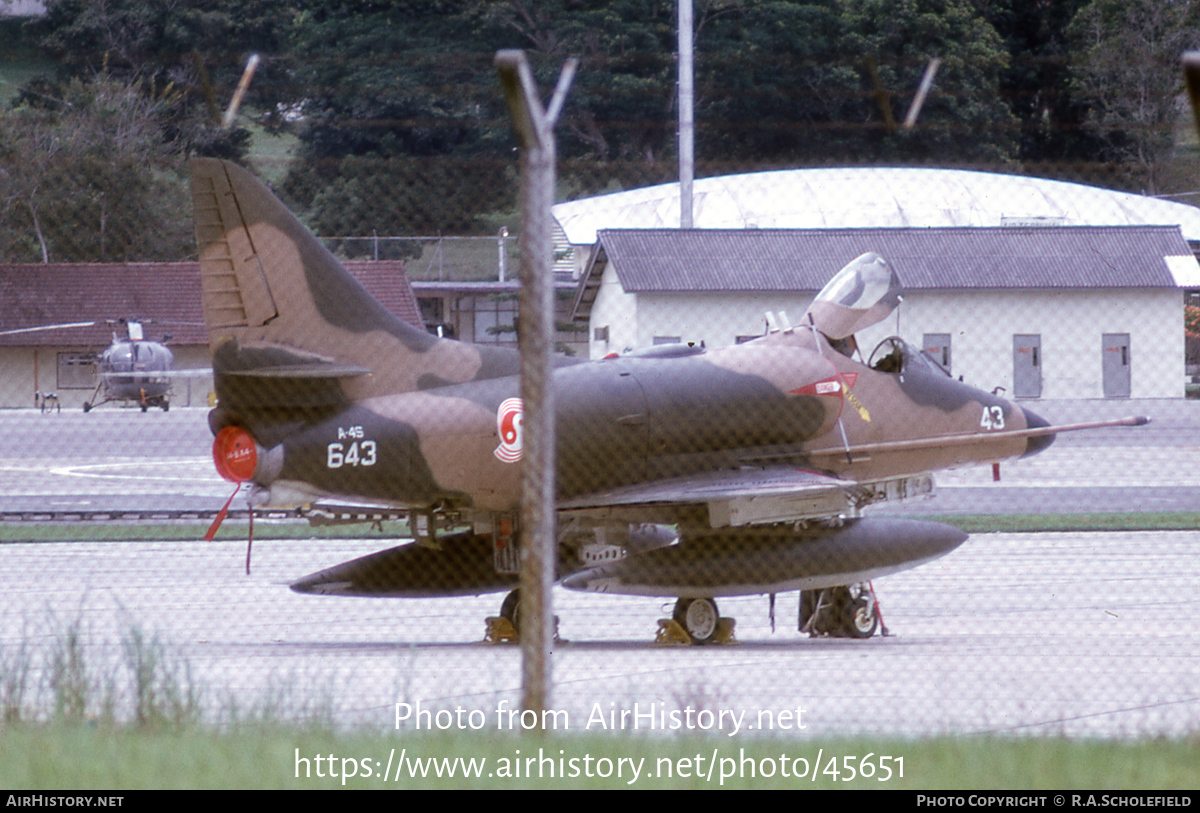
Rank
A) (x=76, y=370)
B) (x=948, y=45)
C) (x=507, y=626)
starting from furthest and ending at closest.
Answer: (x=76, y=370), (x=948, y=45), (x=507, y=626)

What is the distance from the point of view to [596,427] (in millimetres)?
10312

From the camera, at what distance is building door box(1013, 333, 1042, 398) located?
14.3 metres

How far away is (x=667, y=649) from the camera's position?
1048 centimetres

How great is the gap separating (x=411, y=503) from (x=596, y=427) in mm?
→ 1402

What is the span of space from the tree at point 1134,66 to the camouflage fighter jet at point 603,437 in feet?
11.1

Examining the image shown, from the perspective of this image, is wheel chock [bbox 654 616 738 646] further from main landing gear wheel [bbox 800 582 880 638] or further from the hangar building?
the hangar building

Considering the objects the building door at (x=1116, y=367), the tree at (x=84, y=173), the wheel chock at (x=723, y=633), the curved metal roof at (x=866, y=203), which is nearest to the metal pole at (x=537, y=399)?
the wheel chock at (x=723, y=633)

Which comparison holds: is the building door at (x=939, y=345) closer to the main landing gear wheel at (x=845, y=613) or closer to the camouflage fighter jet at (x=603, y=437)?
the camouflage fighter jet at (x=603, y=437)

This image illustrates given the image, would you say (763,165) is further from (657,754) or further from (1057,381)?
(657,754)

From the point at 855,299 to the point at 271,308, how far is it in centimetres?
443

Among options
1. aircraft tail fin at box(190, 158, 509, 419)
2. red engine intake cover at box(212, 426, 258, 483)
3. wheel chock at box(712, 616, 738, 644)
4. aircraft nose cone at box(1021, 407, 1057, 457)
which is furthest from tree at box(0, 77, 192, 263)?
aircraft nose cone at box(1021, 407, 1057, 457)

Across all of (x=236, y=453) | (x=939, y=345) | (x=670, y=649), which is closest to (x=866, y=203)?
(x=939, y=345)

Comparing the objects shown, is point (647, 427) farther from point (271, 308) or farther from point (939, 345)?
point (939, 345)

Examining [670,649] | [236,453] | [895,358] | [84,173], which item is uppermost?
[84,173]
